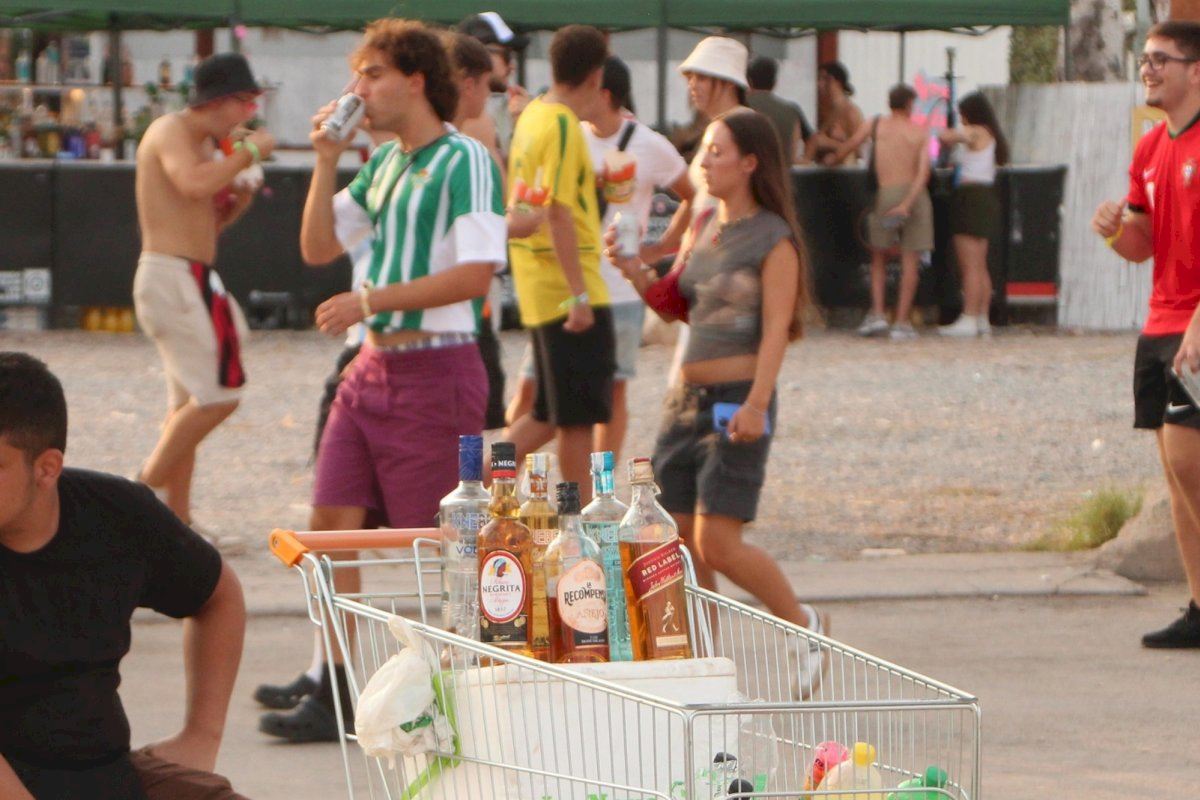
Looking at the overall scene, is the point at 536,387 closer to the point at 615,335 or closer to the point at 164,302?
the point at 615,335

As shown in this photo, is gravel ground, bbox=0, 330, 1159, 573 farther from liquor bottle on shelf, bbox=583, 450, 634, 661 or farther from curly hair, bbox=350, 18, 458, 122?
liquor bottle on shelf, bbox=583, 450, 634, 661

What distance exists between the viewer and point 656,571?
10.4ft

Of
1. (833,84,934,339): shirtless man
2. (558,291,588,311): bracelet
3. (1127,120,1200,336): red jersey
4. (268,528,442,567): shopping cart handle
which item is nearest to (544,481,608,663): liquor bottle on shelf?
(268,528,442,567): shopping cart handle

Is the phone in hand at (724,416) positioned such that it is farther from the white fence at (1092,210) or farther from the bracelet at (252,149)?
the white fence at (1092,210)

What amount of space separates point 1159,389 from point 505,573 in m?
4.16

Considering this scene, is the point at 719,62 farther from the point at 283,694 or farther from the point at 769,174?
the point at 283,694

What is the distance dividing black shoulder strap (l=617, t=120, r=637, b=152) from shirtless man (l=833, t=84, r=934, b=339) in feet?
27.9

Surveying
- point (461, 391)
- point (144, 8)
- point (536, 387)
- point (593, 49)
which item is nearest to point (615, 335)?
point (536, 387)

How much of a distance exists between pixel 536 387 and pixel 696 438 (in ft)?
6.08

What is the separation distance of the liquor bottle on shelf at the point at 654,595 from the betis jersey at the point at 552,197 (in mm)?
4236

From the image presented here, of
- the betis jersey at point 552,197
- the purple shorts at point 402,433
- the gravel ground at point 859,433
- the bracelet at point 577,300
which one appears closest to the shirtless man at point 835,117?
the gravel ground at point 859,433

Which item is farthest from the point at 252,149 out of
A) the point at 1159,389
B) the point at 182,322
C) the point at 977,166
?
the point at 977,166

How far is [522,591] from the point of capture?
3137mm

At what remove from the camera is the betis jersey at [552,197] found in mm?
7398
